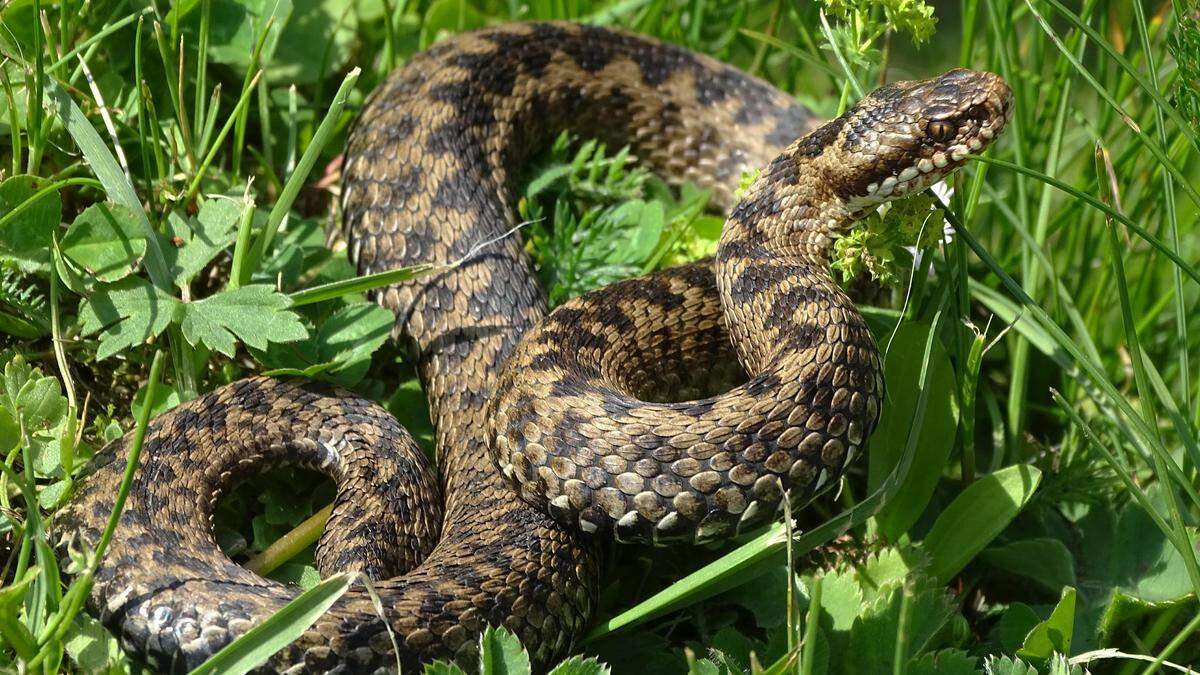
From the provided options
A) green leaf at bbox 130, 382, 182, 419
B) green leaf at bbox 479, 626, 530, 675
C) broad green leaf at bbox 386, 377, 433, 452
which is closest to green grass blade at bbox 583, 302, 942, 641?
green leaf at bbox 479, 626, 530, 675

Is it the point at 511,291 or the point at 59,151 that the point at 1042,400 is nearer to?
the point at 511,291

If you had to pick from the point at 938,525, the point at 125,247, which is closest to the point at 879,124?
the point at 938,525

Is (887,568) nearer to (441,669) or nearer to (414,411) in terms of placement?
(441,669)

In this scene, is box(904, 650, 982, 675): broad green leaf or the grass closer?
box(904, 650, 982, 675): broad green leaf

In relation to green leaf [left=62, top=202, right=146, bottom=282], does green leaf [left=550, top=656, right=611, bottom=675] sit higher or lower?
lower

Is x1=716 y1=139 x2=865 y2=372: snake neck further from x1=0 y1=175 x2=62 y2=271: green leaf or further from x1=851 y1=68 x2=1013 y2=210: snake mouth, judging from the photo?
x1=0 y1=175 x2=62 y2=271: green leaf

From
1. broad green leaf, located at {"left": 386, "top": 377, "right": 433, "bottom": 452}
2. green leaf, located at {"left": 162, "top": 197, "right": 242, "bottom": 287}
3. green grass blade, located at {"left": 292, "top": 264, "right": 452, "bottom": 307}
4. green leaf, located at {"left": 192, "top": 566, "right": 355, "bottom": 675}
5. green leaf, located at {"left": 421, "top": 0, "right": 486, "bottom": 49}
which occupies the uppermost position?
green leaf, located at {"left": 421, "top": 0, "right": 486, "bottom": 49}

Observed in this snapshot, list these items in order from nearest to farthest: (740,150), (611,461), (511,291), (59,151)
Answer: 1. (611,461)
2. (59,151)
3. (511,291)
4. (740,150)
